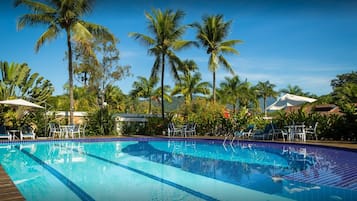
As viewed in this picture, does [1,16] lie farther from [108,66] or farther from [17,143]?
[108,66]

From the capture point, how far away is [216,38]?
21.2 meters

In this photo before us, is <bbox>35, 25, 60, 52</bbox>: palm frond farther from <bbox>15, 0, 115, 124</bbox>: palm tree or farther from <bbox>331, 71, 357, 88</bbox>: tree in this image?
<bbox>331, 71, 357, 88</bbox>: tree

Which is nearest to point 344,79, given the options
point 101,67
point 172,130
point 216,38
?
point 216,38

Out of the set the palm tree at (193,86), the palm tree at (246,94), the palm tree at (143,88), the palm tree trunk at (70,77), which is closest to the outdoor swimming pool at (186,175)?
the palm tree trunk at (70,77)

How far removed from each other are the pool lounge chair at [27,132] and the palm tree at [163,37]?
23.7ft

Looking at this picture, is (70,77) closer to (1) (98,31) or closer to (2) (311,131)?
(1) (98,31)

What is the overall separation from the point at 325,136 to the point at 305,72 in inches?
553

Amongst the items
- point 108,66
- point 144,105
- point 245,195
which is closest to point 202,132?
point 108,66

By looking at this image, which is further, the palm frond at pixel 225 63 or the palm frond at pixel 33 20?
the palm frond at pixel 225 63

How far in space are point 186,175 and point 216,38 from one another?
15.5 m

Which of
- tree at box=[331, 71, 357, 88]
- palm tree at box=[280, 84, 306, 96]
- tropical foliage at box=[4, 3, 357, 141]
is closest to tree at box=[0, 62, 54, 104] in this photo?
tropical foliage at box=[4, 3, 357, 141]

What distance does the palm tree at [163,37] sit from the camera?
19141 millimetres

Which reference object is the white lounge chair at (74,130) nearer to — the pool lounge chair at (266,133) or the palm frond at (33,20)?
the palm frond at (33,20)

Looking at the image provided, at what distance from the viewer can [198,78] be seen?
100ft
